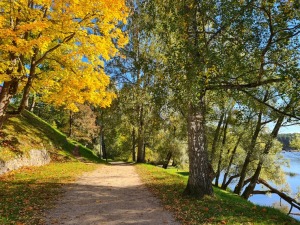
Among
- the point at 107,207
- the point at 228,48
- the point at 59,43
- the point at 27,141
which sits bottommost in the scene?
the point at 107,207

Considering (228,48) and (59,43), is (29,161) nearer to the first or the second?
(59,43)

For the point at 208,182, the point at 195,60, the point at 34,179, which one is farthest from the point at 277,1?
the point at 34,179

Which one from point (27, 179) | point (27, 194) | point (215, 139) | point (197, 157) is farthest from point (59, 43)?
point (215, 139)

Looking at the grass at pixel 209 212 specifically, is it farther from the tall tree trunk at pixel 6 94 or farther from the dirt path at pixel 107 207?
the tall tree trunk at pixel 6 94

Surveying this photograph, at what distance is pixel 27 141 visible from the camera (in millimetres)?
20531

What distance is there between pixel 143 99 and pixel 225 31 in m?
15.3

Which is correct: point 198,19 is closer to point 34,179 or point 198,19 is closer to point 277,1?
point 277,1

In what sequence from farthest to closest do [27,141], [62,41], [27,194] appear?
[27,141] → [62,41] → [27,194]

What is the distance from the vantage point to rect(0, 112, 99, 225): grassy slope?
28.2 ft

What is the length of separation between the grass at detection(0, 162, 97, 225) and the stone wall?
44 cm

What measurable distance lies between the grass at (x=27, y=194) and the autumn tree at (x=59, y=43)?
11.4 ft

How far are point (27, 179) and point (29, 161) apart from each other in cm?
474

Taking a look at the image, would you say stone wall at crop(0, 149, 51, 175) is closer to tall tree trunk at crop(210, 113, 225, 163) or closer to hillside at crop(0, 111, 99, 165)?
hillside at crop(0, 111, 99, 165)

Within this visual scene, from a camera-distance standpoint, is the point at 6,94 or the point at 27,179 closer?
the point at 6,94
